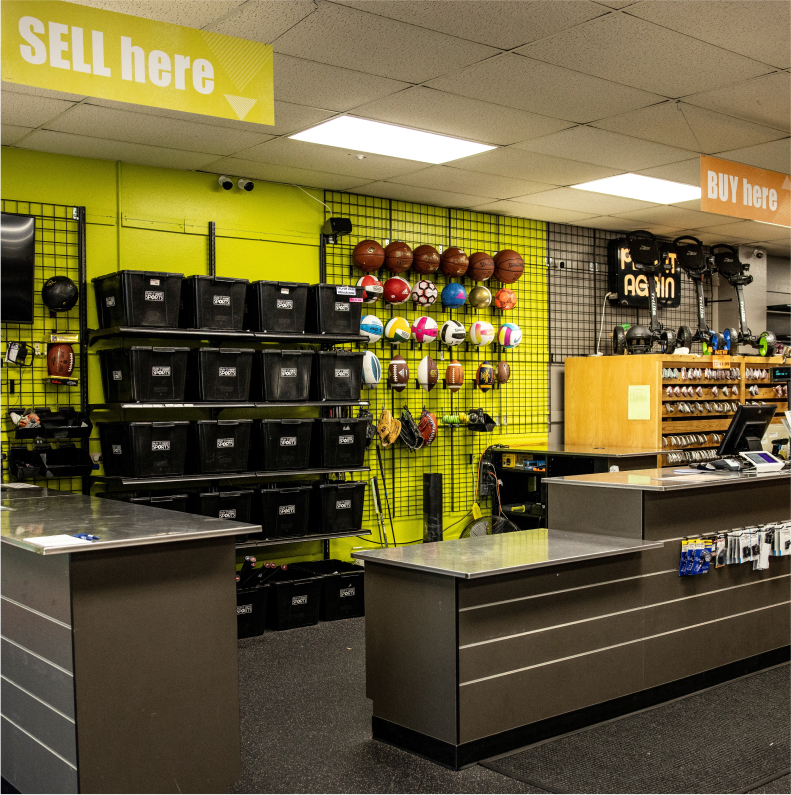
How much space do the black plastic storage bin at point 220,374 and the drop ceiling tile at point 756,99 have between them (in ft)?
9.87

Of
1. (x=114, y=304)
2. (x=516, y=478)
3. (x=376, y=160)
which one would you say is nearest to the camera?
(x=114, y=304)

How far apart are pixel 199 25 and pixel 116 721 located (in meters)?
2.79

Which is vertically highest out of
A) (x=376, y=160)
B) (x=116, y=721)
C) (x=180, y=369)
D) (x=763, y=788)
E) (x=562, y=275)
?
(x=376, y=160)

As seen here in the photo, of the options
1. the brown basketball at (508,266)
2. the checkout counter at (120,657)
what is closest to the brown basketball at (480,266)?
the brown basketball at (508,266)

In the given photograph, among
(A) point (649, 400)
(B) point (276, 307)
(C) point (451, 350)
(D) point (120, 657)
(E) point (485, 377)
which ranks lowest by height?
(D) point (120, 657)

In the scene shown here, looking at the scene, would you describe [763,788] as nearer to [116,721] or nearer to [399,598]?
[399,598]

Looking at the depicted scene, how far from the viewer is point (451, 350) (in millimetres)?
7277

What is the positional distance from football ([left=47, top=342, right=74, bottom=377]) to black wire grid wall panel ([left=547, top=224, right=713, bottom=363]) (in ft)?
14.2

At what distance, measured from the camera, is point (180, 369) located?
17.5 ft

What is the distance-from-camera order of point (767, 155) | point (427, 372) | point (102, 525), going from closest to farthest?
point (102, 525) < point (767, 155) < point (427, 372)

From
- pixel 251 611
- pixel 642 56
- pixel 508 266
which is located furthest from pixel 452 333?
pixel 642 56

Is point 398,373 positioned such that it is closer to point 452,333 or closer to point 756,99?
point 452,333

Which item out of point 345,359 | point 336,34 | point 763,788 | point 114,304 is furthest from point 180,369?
point 763,788

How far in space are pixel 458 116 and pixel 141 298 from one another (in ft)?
6.94
